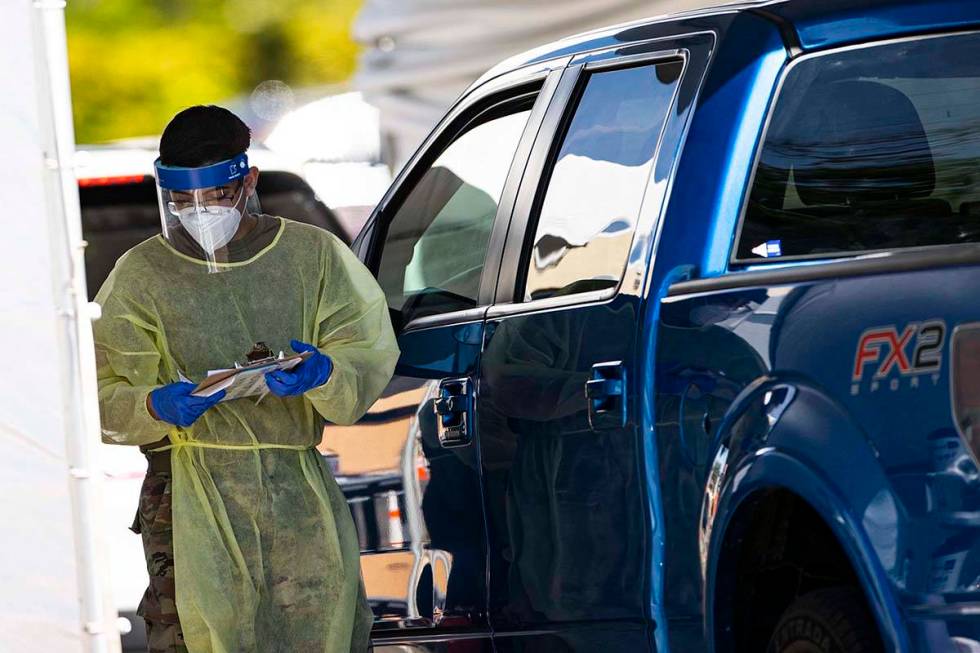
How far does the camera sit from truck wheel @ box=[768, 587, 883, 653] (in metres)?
3.85

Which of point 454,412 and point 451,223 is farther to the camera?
point 451,223

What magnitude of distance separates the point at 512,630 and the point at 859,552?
5.30 feet

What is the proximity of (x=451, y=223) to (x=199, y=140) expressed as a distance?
45.9 inches

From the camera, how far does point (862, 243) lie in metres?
4.20

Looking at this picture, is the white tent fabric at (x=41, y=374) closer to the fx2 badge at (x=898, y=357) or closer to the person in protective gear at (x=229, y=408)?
the person in protective gear at (x=229, y=408)

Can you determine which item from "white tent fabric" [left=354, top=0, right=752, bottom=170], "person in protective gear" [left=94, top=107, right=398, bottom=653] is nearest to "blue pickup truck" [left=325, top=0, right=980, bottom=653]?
"person in protective gear" [left=94, top=107, right=398, bottom=653]

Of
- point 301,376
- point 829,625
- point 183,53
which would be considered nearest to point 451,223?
point 301,376

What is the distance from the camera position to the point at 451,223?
589 centimetres

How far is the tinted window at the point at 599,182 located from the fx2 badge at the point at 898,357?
1054mm

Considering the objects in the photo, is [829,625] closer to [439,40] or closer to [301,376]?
[301,376]

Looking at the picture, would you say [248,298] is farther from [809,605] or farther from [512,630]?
[809,605]

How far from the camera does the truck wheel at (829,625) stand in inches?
151

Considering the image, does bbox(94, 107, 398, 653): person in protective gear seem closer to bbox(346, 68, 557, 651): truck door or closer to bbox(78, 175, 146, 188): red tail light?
bbox(346, 68, 557, 651): truck door

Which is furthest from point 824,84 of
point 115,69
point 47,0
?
point 115,69
